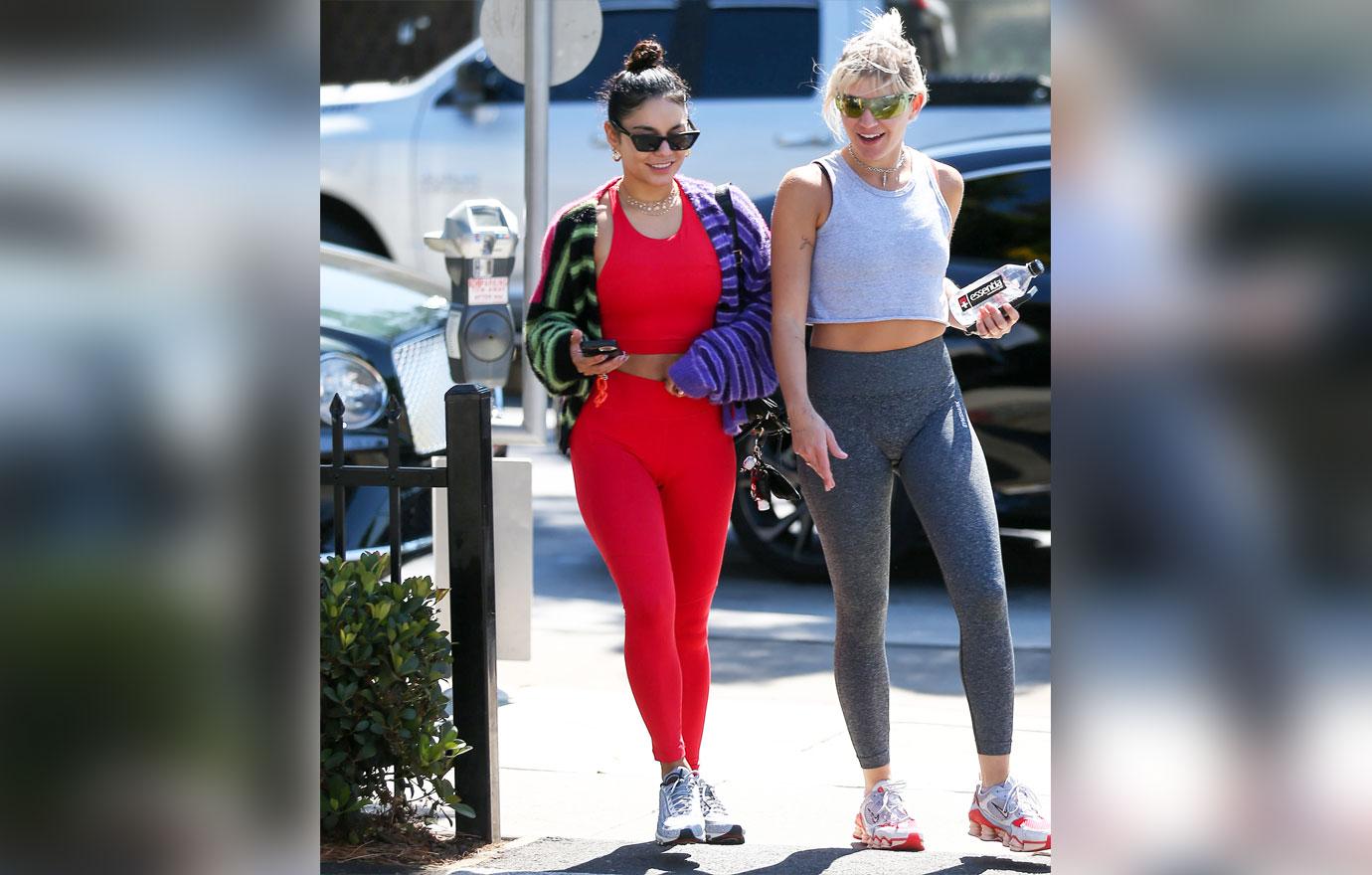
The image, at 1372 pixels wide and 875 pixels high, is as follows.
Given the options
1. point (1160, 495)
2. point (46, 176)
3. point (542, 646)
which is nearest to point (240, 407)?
point (46, 176)

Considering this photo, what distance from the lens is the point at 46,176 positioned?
1.73m

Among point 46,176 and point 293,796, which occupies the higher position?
point 46,176

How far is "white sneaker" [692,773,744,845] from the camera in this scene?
4.17 meters

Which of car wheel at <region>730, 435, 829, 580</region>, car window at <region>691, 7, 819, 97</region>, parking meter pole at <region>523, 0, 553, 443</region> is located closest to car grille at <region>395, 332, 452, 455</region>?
parking meter pole at <region>523, 0, 553, 443</region>

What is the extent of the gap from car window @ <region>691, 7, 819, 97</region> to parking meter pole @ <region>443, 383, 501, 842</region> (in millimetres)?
6528

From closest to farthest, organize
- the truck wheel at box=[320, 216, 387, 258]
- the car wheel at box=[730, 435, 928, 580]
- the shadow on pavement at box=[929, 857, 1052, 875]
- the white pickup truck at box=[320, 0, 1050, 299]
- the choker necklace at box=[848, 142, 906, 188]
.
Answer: the shadow on pavement at box=[929, 857, 1052, 875], the choker necklace at box=[848, 142, 906, 188], the car wheel at box=[730, 435, 928, 580], the white pickup truck at box=[320, 0, 1050, 299], the truck wheel at box=[320, 216, 387, 258]

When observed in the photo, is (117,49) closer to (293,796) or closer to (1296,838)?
(293,796)

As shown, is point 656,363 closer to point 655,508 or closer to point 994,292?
point 655,508

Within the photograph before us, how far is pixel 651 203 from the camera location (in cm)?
422

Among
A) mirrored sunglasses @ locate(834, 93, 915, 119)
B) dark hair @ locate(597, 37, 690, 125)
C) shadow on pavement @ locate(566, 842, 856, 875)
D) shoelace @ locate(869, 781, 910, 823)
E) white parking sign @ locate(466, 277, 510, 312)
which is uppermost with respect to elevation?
dark hair @ locate(597, 37, 690, 125)

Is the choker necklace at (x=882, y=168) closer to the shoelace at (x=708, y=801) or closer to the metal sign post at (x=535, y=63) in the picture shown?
the shoelace at (x=708, y=801)

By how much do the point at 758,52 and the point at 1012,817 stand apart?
7.35 metres

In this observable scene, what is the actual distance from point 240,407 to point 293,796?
0.45 meters

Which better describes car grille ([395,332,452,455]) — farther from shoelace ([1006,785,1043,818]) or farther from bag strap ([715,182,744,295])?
shoelace ([1006,785,1043,818])
